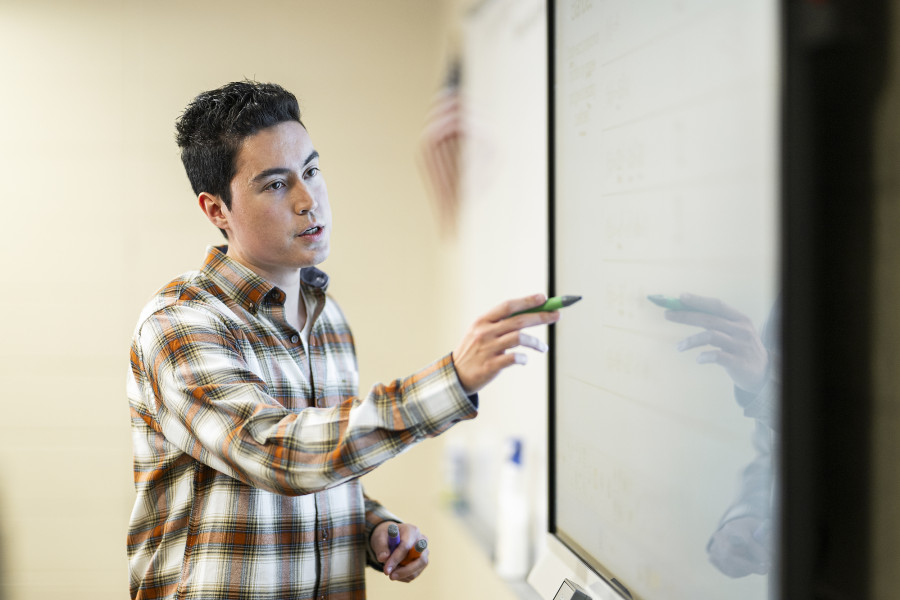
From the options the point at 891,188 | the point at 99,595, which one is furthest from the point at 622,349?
the point at 99,595

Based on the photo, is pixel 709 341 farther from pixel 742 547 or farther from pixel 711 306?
pixel 742 547

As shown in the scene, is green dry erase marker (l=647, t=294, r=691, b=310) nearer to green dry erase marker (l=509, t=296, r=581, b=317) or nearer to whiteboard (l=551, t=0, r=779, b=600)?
whiteboard (l=551, t=0, r=779, b=600)

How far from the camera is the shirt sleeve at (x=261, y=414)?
0.69 m

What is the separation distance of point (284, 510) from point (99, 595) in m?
0.66

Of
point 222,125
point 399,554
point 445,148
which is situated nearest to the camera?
point 222,125

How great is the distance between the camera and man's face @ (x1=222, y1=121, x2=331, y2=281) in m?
0.84

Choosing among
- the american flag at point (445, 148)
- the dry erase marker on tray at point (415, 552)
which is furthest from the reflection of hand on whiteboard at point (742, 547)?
the american flag at point (445, 148)

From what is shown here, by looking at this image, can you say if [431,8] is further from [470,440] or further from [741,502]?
[741,502]

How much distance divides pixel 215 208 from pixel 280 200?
3.3 inches

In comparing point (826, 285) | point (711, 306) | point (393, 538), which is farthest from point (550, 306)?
point (393, 538)

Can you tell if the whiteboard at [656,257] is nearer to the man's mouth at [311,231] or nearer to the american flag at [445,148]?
the man's mouth at [311,231]

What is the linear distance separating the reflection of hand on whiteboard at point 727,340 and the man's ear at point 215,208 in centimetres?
50

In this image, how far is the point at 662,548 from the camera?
2.49ft

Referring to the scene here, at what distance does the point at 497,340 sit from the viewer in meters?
0.66
